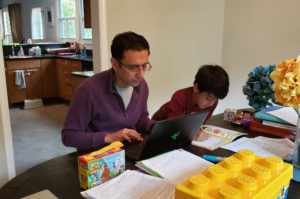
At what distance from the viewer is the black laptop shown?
3.42 feet

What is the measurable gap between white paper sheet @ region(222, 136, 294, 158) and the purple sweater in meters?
0.50

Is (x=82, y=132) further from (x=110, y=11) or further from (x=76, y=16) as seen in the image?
(x=76, y=16)

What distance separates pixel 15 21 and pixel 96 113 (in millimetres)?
7748

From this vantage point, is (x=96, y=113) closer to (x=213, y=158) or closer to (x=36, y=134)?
(x=213, y=158)

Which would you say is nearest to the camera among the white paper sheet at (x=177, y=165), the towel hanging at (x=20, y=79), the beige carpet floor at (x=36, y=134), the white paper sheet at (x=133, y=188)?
the white paper sheet at (x=133, y=188)

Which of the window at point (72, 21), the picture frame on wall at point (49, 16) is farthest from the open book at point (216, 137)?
the picture frame on wall at point (49, 16)

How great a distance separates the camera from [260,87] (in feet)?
4.25

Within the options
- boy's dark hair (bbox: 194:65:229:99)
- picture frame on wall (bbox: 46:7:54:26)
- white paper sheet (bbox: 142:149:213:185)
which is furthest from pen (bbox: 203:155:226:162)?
picture frame on wall (bbox: 46:7:54:26)

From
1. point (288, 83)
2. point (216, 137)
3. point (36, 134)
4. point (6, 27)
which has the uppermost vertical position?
point (6, 27)

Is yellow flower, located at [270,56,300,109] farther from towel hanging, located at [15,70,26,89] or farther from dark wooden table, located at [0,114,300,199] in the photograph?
towel hanging, located at [15,70,26,89]

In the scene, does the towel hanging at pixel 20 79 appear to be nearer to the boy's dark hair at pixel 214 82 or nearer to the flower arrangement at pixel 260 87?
the boy's dark hair at pixel 214 82

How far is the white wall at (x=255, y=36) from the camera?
9.42ft

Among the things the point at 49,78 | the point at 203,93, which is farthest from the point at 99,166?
the point at 49,78

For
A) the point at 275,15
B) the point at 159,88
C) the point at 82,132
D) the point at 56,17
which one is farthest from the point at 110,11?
the point at 56,17
